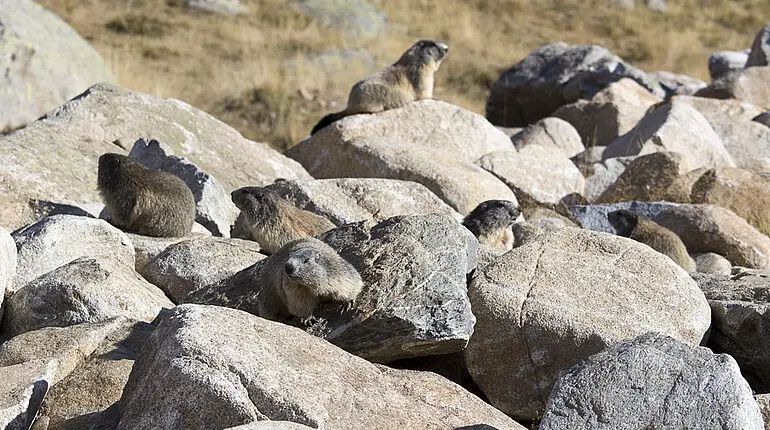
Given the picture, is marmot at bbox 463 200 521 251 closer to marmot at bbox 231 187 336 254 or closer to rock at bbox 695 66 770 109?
marmot at bbox 231 187 336 254

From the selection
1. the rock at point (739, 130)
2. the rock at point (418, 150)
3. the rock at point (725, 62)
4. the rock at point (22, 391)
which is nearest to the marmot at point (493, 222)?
the rock at point (418, 150)

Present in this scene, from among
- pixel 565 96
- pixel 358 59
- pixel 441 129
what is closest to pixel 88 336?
pixel 441 129

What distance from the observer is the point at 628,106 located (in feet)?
53.1

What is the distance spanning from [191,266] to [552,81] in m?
12.8

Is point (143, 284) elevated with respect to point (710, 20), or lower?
elevated

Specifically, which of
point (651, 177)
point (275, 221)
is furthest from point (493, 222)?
point (651, 177)

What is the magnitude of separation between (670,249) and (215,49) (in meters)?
15.6

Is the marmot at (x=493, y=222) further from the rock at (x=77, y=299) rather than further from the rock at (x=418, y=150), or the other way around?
the rock at (x=77, y=299)

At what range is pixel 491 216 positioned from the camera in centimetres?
968

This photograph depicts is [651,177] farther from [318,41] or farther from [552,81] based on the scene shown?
[318,41]

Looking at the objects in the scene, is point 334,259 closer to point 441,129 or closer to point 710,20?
point 441,129

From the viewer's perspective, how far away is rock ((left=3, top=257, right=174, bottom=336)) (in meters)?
→ 6.43

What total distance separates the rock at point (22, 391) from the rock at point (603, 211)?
6580mm

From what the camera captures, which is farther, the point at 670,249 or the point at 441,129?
the point at 441,129
